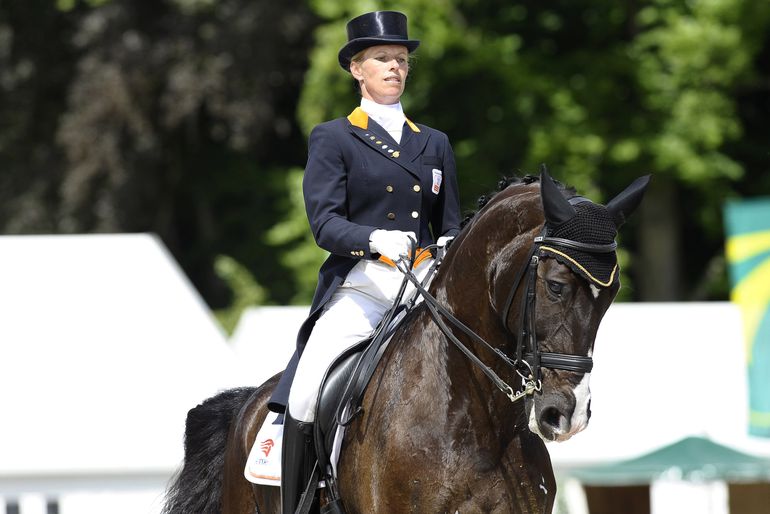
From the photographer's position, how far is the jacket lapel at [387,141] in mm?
4992

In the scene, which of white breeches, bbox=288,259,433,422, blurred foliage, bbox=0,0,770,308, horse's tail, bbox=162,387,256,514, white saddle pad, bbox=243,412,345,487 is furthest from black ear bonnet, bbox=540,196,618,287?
blurred foliage, bbox=0,0,770,308

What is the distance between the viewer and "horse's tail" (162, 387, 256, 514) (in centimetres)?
609

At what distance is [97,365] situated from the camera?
34.7ft

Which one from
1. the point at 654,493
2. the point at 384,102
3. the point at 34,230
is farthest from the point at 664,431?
the point at 34,230

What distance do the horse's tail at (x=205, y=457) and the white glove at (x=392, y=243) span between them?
5.68 ft

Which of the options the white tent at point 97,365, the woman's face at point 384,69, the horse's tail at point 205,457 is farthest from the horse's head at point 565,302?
the white tent at point 97,365

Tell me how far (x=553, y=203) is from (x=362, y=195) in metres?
1.09

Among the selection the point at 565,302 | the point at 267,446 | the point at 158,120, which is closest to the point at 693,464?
the point at 267,446

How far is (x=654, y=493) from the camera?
1129cm

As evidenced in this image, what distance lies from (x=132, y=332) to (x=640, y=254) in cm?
1263

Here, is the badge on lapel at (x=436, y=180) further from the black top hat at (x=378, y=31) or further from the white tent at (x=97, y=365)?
the white tent at (x=97, y=365)

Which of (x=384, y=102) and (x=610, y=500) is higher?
(x=384, y=102)

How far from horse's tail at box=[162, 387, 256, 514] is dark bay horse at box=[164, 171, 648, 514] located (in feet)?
4.53

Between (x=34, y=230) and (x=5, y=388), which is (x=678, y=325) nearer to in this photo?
(x=5, y=388)
